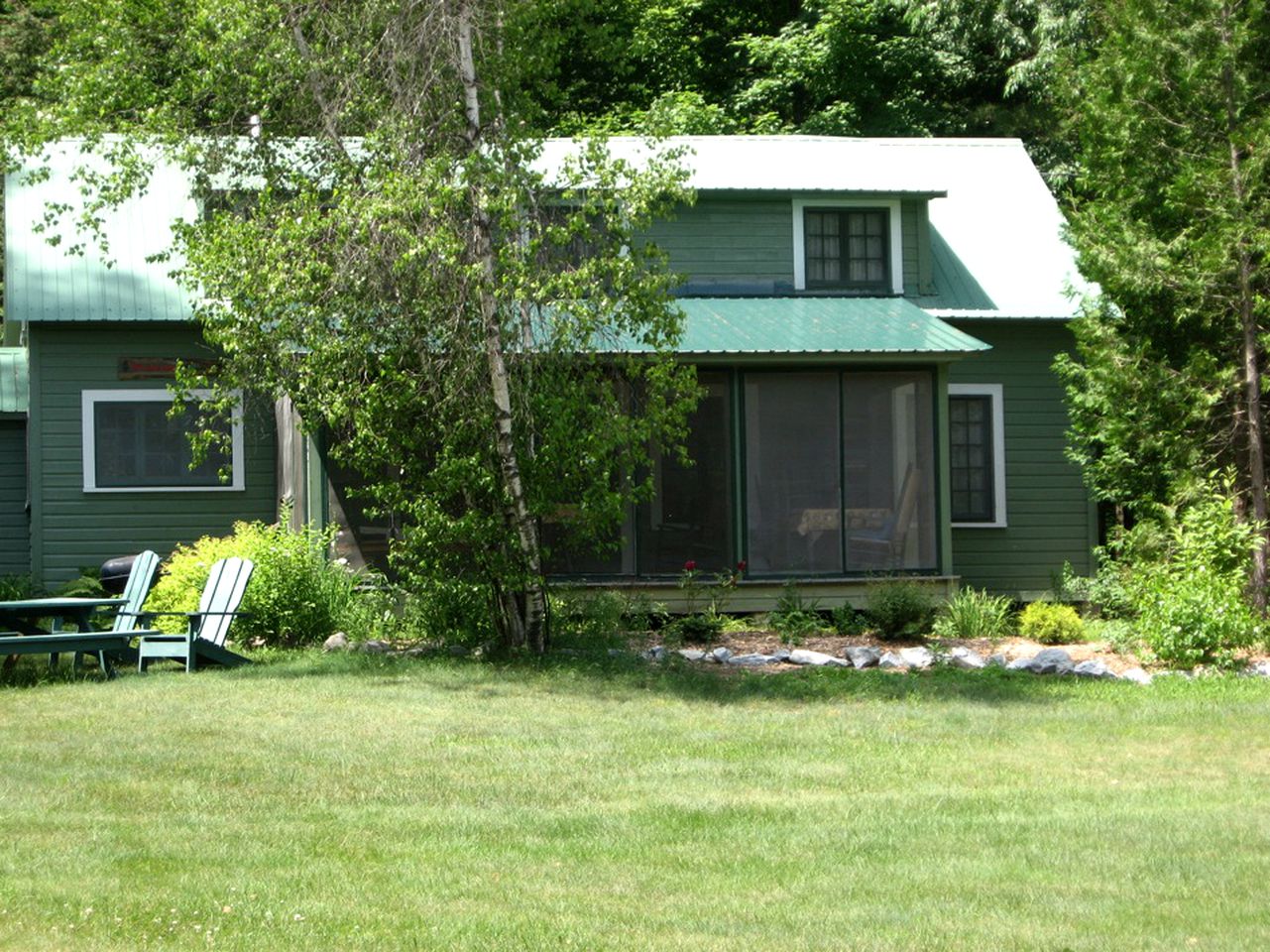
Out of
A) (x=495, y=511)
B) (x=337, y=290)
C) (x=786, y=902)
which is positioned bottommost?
(x=786, y=902)

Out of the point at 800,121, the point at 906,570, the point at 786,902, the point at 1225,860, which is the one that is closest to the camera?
the point at 786,902

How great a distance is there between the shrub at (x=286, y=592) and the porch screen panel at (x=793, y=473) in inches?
160

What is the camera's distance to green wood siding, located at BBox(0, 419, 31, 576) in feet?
65.9

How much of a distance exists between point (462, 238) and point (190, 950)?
804cm

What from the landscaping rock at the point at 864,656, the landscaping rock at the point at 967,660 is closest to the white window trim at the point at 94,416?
the landscaping rock at the point at 864,656

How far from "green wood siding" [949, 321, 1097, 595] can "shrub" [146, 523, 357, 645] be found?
7423 mm

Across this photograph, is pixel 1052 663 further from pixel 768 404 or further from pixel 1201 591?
pixel 768 404

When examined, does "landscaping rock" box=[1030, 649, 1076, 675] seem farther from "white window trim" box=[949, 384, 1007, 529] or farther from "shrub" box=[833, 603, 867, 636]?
"white window trim" box=[949, 384, 1007, 529]

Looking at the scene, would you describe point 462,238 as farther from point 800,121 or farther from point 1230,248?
point 800,121

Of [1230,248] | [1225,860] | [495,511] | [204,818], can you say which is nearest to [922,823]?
[1225,860]

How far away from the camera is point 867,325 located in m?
17.1

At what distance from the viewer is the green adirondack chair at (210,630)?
1305 centimetres

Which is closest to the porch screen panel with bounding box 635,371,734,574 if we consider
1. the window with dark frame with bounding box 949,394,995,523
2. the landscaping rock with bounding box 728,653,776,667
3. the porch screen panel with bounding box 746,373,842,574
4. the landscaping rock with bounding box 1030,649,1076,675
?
the porch screen panel with bounding box 746,373,842,574

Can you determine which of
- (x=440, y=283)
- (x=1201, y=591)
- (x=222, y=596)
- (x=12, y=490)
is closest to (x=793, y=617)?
(x=1201, y=591)
